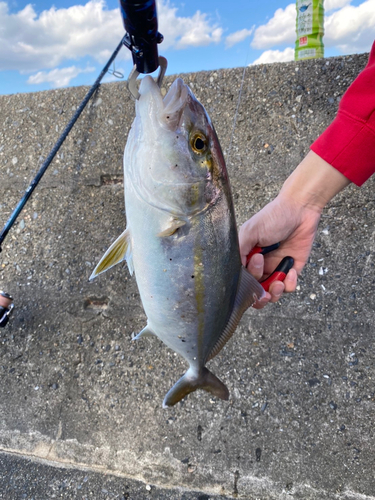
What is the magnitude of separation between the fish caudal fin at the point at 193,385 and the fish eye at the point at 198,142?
107 cm

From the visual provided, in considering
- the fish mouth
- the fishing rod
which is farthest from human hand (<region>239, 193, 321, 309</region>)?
the fishing rod

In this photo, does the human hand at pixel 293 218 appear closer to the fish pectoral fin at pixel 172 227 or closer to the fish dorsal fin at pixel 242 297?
the fish dorsal fin at pixel 242 297

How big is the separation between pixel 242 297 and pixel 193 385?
0.53 meters

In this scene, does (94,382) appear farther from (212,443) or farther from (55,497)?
(212,443)

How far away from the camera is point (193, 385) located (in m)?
1.75

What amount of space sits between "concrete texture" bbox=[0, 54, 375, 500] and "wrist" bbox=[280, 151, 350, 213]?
1.77ft

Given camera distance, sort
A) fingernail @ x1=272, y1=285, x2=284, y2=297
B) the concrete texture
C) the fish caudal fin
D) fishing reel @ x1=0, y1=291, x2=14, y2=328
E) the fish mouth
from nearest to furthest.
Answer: the fish mouth
the fish caudal fin
fingernail @ x1=272, y1=285, x2=284, y2=297
the concrete texture
fishing reel @ x1=0, y1=291, x2=14, y2=328

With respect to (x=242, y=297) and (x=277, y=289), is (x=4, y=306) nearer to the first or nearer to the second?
(x=242, y=297)

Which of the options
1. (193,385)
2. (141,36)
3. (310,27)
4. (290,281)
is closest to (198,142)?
(141,36)

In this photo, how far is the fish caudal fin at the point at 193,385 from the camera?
1.74m

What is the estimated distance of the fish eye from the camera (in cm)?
133

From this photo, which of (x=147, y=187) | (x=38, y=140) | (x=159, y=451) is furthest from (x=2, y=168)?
(x=159, y=451)

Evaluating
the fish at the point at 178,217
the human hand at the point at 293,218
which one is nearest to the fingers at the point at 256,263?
the human hand at the point at 293,218

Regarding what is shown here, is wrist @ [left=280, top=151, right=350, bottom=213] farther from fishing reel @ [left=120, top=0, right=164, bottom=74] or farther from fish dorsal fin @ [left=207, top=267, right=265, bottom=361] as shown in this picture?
fishing reel @ [left=120, top=0, right=164, bottom=74]
